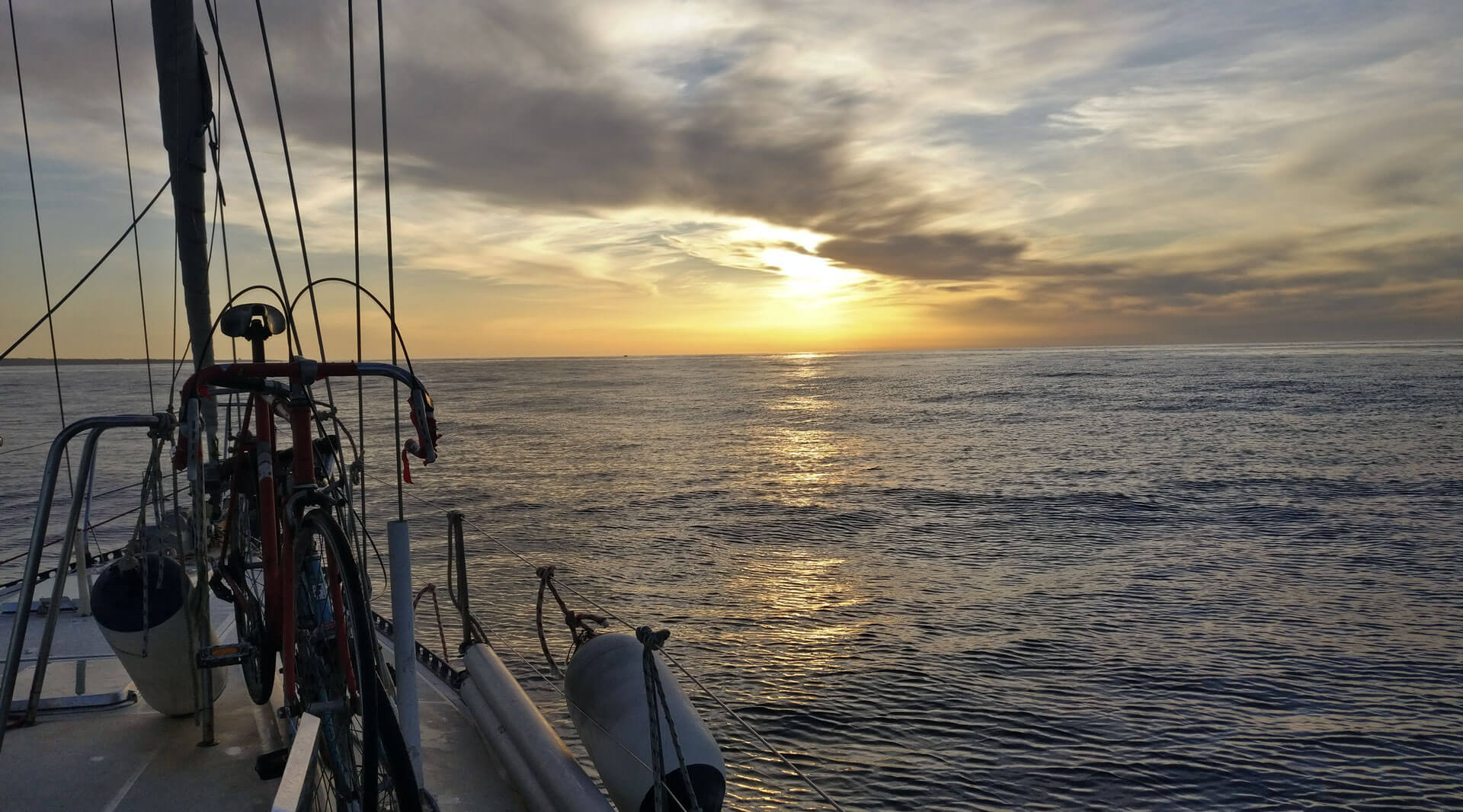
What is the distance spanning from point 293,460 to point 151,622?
83.8 inches

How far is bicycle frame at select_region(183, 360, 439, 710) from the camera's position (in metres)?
3.78

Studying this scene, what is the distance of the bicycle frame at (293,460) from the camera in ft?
12.4

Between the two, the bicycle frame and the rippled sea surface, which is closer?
the bicycle frame

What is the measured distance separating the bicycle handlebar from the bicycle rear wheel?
48 centimetres

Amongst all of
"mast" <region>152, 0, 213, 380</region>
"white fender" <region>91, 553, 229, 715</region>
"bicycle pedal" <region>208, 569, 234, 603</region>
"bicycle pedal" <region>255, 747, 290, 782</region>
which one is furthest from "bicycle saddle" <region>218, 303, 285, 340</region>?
"bicycle pedal" <region>255, 747, 290, 782</region>

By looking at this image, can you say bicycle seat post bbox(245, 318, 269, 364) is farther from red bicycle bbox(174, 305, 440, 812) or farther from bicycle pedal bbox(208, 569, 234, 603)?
bicycle pedal bbox(208, 569, 234, 603)

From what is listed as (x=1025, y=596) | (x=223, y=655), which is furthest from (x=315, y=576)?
(x=1025, y=596)

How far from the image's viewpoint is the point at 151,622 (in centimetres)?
526

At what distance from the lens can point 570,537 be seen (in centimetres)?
2042

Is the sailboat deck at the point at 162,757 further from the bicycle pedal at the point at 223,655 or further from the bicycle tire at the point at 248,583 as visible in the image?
the bicycle pedal at the point at 223,655

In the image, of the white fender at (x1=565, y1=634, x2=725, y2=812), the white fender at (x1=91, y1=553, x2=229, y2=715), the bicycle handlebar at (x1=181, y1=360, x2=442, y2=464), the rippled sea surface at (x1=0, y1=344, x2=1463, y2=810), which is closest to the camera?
the bicycle handlebar at (x1=181, y1=360, x2=442, y2=464)

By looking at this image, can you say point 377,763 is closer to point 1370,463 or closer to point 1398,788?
point 1398,788

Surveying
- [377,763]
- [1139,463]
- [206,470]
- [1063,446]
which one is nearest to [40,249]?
[206,470]

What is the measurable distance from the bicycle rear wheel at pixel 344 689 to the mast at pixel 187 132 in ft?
7.41
